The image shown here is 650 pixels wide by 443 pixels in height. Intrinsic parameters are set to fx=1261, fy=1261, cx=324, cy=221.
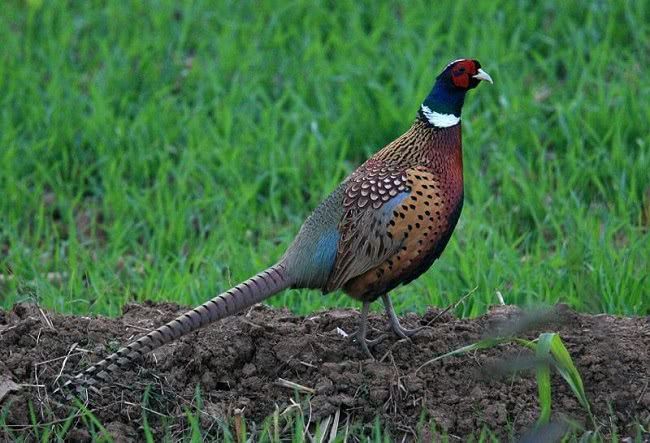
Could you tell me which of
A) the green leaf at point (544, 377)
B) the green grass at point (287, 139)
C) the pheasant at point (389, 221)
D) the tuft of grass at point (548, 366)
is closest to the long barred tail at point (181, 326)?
the pheasant at point (389, 221)

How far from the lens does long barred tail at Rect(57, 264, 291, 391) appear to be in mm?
4324

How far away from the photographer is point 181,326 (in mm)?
4328

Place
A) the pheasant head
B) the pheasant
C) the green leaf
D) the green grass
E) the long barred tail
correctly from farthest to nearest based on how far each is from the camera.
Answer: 1. the green grass
2. the pheasant head
3. the pheasant
4. the long barred tail
5. the green leaf

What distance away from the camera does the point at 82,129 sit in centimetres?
743

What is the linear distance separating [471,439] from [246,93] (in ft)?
13.2

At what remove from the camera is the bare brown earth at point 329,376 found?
433 cm

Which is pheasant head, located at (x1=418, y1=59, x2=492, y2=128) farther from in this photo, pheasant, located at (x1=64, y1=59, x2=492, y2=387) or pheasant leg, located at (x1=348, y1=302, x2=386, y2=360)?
pheasant leg, located at (x1=348, y1=302, x2=386, y2=360)

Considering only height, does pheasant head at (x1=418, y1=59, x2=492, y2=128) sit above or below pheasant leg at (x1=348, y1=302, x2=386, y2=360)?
above

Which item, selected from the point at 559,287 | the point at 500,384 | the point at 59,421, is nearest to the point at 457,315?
the point at 559,287

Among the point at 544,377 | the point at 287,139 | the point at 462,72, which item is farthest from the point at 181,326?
the point at 287,139

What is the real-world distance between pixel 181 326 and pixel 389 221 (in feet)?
2.77

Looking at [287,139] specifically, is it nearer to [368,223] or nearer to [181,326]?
[368,223]

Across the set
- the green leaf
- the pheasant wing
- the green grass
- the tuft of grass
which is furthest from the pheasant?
the green grass

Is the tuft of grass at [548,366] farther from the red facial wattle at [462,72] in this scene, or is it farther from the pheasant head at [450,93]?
the red facial wattle at [462,72]
